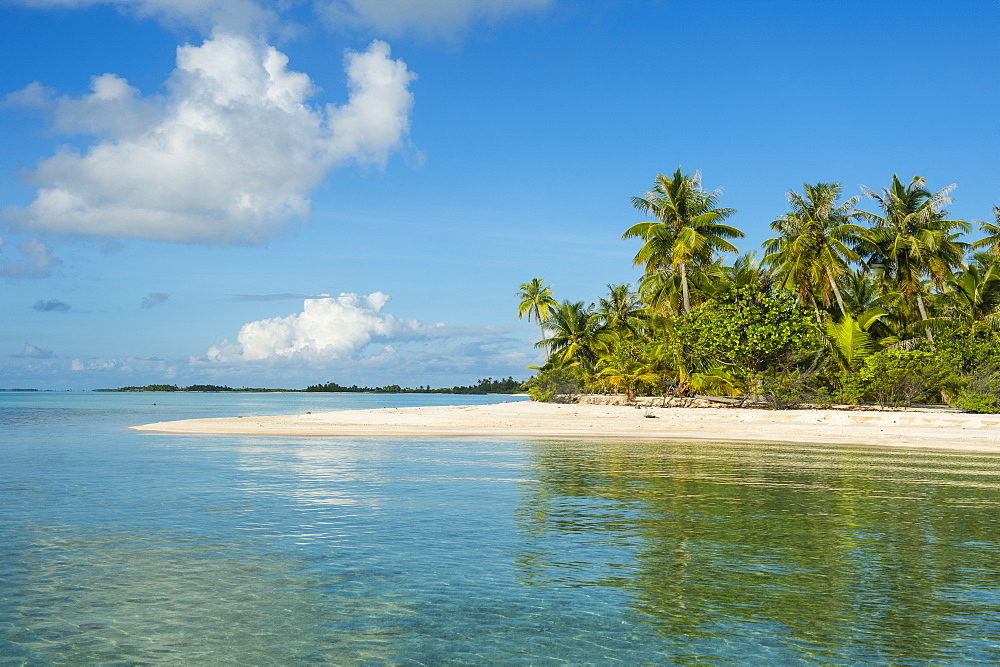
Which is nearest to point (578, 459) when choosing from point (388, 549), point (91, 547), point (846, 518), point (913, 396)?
point (846, 518)

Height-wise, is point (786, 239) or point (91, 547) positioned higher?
point (786, 239)

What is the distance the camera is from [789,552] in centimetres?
975

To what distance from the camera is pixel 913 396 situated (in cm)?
3900

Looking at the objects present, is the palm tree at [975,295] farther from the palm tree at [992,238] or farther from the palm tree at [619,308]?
the palm tree at [619,308]

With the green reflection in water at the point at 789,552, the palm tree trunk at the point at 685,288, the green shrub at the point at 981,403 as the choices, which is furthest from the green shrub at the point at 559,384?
the green reflection in water at the point at 789,552

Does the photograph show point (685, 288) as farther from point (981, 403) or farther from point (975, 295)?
point (981, 403)

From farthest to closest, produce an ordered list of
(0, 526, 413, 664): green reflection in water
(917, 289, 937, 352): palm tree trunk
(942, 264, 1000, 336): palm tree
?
(942, 264, 1000, 336): palm tree, (917, 289, 937, 352): palm tree trunk, (0, 526, 413, 664): green reflection in water

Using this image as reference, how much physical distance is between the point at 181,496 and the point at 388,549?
675 centimetres

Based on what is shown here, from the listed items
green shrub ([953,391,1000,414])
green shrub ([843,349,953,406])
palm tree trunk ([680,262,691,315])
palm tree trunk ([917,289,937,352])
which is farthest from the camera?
palm tree trunk ([680,262,691,315])

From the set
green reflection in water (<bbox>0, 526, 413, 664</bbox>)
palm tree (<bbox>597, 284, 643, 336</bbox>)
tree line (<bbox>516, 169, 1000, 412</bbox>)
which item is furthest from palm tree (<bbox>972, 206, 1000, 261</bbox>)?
green reflection in water (<bbox>0, 526, 413, 664</bbox>)

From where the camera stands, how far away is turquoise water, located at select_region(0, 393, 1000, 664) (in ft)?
21.0

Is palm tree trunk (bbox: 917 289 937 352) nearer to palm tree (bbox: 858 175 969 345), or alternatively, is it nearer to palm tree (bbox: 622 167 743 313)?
palm tree (bbox: 858 175 969 345)

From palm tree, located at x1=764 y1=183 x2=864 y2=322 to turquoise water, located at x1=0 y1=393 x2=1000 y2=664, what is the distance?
1111 inches

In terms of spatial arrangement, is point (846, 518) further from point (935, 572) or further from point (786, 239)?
point (786, 239)
